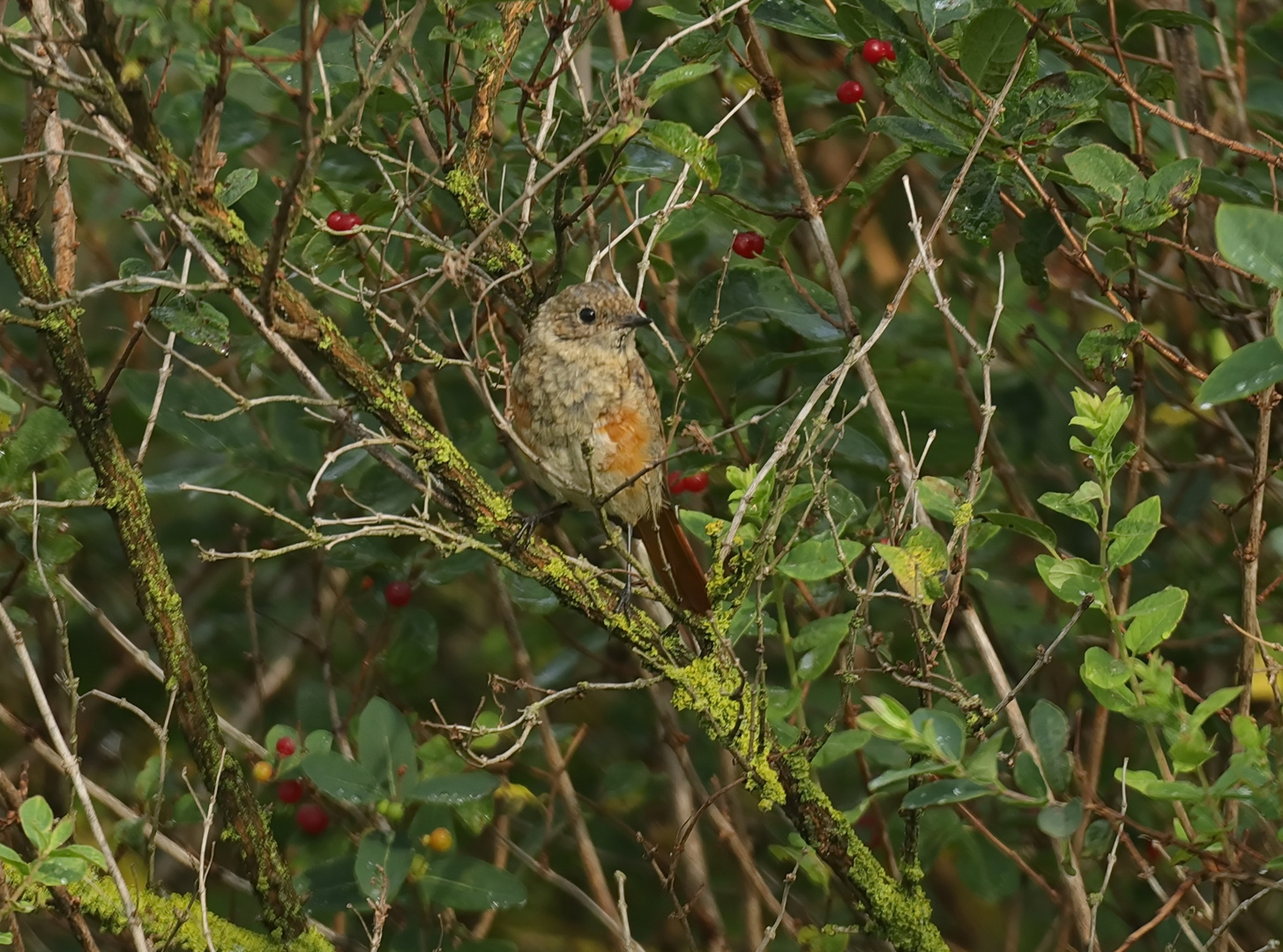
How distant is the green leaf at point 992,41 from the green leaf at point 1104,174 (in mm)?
290

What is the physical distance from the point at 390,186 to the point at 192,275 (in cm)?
100

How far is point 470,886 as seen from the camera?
3074 mm

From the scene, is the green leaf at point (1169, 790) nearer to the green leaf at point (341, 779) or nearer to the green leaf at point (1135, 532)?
the green leaf at point (1135, 532)

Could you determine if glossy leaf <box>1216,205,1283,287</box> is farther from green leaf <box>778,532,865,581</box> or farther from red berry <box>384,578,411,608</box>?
red berry <box>384,578,411,608</box>

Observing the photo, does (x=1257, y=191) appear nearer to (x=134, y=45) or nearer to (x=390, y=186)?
(x=390, y=186)

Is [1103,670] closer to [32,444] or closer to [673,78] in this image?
[673,78]

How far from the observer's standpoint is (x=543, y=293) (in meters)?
3.07

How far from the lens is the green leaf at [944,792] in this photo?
7.41 ft

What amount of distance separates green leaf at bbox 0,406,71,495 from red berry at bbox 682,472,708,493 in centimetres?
142

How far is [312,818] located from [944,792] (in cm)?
191

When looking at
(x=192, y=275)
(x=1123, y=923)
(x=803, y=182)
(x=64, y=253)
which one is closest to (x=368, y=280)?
(x=192, y=275)

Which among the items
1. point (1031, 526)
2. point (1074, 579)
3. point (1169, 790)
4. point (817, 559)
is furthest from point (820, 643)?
point (1169, 790)

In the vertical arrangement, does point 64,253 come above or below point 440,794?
above

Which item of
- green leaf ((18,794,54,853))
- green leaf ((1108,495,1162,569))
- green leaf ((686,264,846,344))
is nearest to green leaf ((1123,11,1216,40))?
green leaf ((686,264,846,344))
